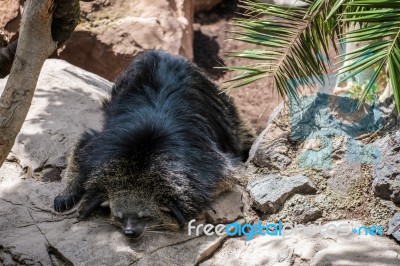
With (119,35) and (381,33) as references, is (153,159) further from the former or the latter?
(119,35)

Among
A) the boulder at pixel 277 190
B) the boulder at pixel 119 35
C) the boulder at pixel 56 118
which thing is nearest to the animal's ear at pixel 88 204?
the boulder at pixel 56 118

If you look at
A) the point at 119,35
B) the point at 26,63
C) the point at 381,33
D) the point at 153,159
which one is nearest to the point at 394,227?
the point at 381,33

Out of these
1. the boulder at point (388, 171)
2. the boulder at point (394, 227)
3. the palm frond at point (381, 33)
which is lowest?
the boulder at point (394, 227)

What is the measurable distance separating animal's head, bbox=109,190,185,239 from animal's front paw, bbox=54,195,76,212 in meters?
0.32

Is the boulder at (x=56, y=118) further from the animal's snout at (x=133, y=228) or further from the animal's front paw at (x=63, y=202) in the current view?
the animal's snout at (x=133, y=228)

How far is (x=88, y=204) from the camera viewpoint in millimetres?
4637

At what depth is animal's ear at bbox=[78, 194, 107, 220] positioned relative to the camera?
4.60 m

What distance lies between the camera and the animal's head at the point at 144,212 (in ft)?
Answer: 14.9

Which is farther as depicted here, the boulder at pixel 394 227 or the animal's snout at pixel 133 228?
the animal's snout at pixel 133 228

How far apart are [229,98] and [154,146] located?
4.66 ft

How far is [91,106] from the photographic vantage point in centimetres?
589

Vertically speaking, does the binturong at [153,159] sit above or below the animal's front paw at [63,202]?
above

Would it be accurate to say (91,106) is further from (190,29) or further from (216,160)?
(190,29)

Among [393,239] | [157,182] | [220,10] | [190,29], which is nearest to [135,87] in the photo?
[157,182]
